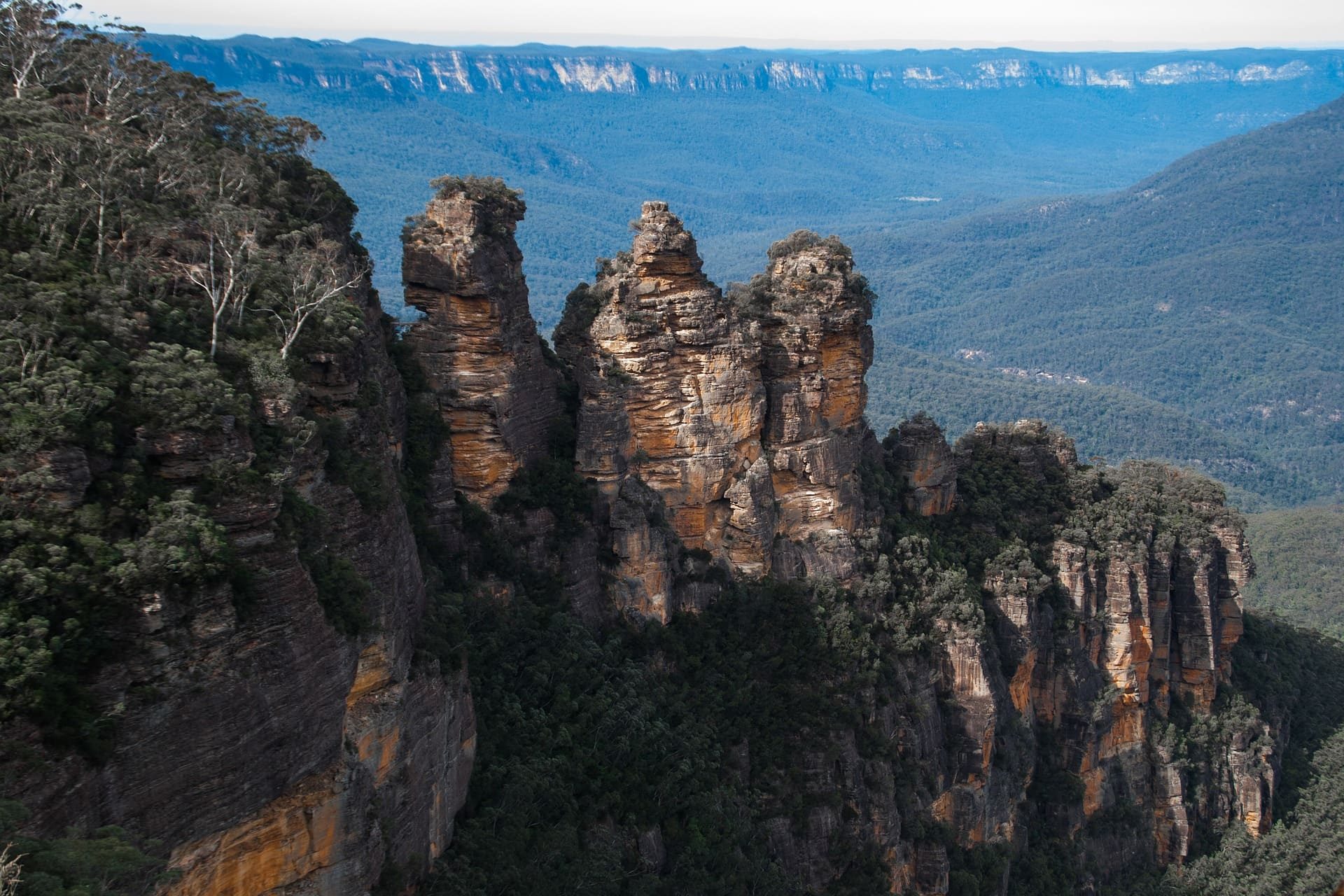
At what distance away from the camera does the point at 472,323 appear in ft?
112

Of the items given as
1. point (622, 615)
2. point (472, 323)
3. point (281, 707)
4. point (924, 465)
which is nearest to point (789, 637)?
point (622, 615)

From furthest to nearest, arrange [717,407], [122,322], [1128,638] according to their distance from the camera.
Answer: [1128,638], [717,407], [122,322]

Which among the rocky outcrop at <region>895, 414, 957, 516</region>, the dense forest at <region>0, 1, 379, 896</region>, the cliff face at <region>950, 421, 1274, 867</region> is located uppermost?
the dense forest at <region>0, 1, 379, 896</region>

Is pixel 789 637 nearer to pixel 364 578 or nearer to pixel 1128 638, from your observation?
pixel 1128 638

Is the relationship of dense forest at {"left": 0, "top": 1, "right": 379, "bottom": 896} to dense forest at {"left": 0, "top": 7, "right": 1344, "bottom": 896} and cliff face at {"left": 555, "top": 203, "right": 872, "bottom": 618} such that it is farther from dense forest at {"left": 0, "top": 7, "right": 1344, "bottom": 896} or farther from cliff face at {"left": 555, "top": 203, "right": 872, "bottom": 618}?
cliff face at {"left": 555, "top": 203, "right": 872, "bottom": 618}

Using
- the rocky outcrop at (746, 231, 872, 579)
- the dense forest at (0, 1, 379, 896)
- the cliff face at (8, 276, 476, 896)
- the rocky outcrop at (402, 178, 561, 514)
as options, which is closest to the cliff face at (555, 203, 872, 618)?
the rocky outcrop at (746, 231, 872, 579)

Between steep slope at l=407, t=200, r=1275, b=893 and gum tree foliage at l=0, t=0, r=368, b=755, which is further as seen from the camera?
steep slope at l=407, t=200, r=1275, b=893

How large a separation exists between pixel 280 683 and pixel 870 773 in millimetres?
22063

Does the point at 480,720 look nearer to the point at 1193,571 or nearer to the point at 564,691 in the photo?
the point at 564,691

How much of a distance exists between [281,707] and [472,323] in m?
15.6

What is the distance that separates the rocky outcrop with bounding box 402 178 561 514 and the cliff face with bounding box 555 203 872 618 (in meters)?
3.18

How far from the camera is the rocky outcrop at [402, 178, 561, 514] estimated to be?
110ft

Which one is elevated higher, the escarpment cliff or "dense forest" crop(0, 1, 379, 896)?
"dense forest" crop(0, 1, 379, 896)

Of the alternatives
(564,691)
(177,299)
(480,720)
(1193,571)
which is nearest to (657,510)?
(564,691)
